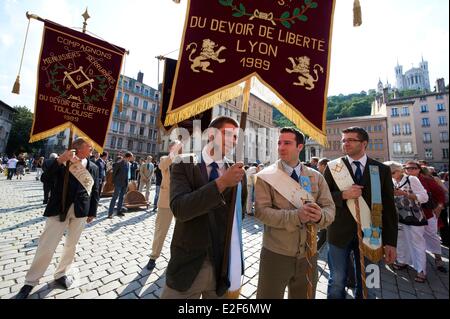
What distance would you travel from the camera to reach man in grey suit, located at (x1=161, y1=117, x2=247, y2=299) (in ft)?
5.32

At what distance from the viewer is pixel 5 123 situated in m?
43.2

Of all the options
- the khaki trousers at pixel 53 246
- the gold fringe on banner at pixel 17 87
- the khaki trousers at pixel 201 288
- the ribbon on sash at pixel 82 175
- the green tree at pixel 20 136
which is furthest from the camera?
the green tree at pixel 20 136

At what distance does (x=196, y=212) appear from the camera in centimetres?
161

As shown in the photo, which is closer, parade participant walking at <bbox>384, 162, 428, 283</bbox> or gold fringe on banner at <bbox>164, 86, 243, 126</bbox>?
gold fringe on banner at <bbox>164, 86, 243, 126</bbox>

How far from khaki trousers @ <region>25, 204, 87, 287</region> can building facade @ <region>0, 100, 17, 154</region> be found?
2236 inches

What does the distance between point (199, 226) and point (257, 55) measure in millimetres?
1832

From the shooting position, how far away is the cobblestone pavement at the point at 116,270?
3156 mm

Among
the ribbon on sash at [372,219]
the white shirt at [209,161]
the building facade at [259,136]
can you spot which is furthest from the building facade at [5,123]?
the ribbon on sash at [372,219]

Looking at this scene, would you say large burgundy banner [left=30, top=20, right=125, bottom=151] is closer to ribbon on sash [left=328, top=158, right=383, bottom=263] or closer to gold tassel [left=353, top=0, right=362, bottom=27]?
gold tassel [left=353, top=0, right=362, bottom=27]

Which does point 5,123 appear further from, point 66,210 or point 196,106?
point 196,106

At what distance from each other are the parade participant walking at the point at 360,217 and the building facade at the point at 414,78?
12653 cm

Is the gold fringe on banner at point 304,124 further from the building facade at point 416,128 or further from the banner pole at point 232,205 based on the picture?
the building facade at point 416,128

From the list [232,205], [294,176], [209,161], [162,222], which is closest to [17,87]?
[162,222]

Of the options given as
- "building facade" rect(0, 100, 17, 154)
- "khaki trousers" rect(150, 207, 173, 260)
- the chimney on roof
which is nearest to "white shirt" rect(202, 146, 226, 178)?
"khaki trousers" rect(150, 207, 173, 260)
